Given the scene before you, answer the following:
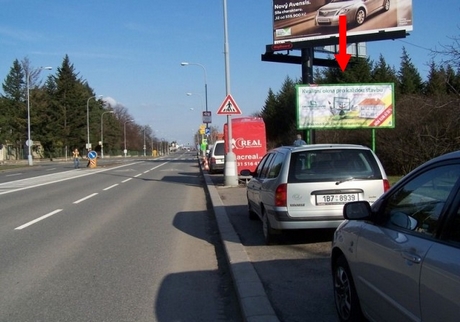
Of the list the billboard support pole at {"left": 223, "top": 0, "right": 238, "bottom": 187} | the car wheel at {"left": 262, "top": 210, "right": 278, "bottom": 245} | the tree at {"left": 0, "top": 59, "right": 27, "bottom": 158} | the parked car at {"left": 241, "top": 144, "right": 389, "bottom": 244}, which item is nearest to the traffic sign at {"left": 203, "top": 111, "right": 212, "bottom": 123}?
the billboard support pole at {"left": 223, "top": 0, "right": 238, "bottom": 187}

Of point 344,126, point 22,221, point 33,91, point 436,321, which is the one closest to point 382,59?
point 344,126

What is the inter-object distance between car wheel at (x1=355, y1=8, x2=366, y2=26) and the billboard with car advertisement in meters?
6.57

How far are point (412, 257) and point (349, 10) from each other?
21.3 meters

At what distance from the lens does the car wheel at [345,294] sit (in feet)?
13.7

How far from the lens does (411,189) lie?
365 centimetres

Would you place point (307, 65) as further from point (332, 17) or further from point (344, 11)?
point (344, 11)

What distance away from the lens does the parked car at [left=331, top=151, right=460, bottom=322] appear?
109 inches

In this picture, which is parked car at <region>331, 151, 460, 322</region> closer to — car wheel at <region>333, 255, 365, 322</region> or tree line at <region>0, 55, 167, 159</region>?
car wheel at <region>333, 255, 365, 322</region>

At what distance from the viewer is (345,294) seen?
14.4 feet

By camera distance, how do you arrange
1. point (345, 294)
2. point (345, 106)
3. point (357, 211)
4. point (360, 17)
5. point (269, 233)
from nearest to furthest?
point (357, 211) → point (345, 294) → point (269, 233) → point (345, 106) → point (360, 17)

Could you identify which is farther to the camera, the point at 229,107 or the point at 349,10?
the point at 349,10

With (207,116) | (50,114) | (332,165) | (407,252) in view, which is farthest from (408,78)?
(50,114)

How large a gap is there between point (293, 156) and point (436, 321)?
491cm

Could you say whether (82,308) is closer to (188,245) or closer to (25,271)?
(25,271)
